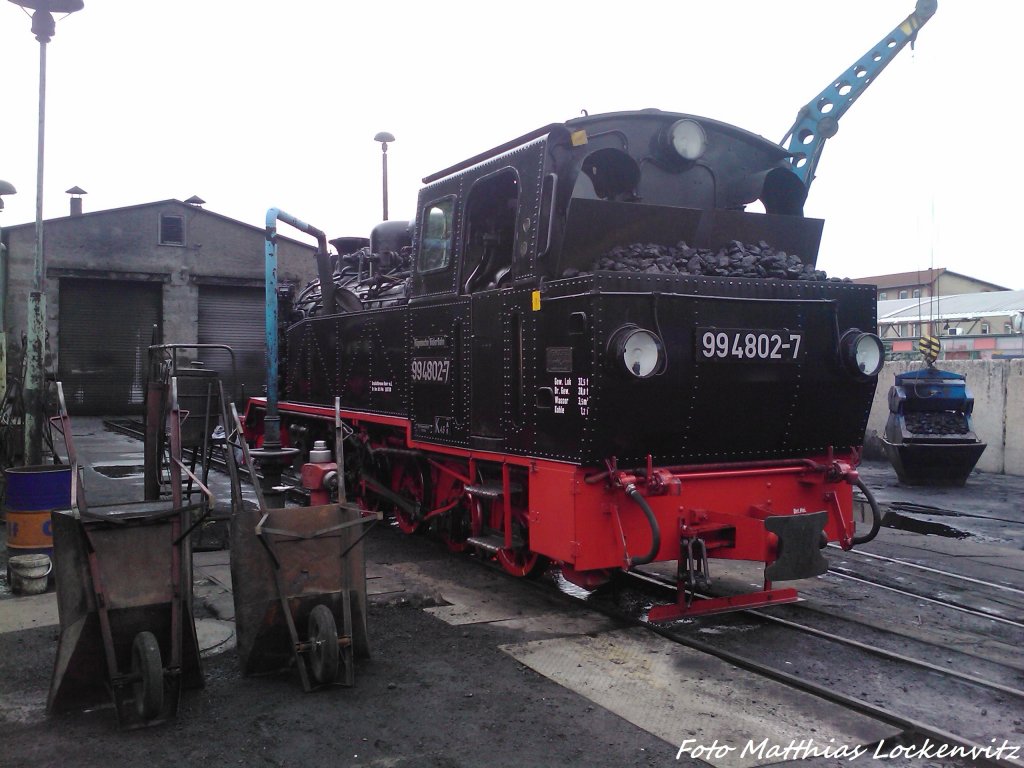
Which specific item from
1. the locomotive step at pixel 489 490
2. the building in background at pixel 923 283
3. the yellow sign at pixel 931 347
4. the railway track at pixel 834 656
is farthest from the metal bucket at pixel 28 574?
the building in background at pixel 923 283

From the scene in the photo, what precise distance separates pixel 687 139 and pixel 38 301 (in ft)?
20.4

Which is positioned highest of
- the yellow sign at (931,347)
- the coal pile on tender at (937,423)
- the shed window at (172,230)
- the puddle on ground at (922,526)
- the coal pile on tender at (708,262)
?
the shed window at (172,230)

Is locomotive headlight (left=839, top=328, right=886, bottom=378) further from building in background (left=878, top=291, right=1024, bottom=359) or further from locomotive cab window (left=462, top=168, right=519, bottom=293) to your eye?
building in background (left=878, top=291, right=1024, bottom=359)

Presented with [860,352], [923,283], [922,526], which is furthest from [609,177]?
[923,283]

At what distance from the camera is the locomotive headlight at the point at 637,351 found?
202 inches

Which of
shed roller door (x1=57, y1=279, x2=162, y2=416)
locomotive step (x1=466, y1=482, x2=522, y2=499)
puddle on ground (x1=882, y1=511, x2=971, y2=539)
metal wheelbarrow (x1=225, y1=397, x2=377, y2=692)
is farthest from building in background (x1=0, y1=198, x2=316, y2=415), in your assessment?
metal wheelbarrow (x1=225, y1=397, x2=377, y2=692)

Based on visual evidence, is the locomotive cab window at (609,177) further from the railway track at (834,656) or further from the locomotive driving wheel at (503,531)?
the railway track at (834,656)

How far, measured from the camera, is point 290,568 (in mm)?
4719

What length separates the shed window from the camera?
25.3 m

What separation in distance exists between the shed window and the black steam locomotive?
2028 cm

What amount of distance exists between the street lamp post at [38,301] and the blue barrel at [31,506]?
1480 millimetres

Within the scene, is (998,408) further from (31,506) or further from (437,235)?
(31,506)

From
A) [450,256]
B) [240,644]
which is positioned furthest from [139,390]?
[240,644]

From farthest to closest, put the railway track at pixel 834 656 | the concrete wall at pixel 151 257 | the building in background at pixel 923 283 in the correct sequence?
the building in background at pixel 923 283, the concrete wall at pixel 151 257, the railway track at pixel 834 656
